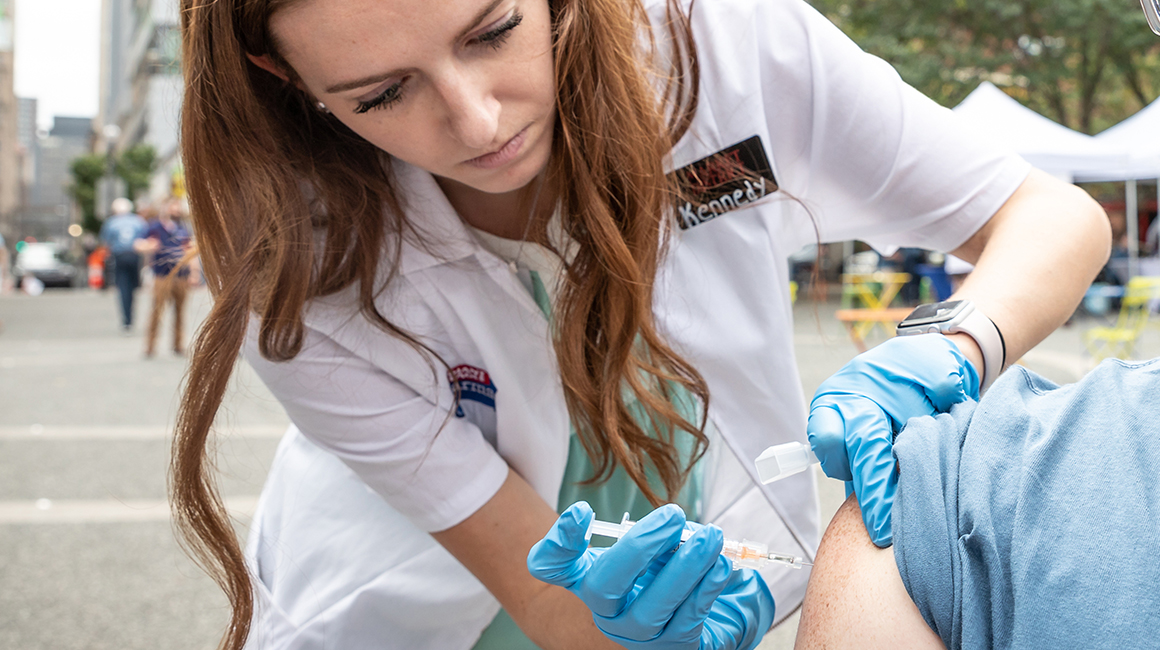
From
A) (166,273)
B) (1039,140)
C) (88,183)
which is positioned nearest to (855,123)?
(166,273)

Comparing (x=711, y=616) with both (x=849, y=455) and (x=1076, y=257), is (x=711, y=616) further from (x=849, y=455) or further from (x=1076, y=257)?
(x=1076, y=257)

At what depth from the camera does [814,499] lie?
146cm

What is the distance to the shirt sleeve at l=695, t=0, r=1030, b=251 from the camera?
4.05 ft

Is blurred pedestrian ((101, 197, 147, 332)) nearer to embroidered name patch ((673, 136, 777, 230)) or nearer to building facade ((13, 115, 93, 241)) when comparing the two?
embroidered name patch ((673, 136, 777, 230))

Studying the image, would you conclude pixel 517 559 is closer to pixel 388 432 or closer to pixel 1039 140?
pixel 388 432

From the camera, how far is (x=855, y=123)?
1241 mm

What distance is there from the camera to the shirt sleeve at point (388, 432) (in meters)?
1.27

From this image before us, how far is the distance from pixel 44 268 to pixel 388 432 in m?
24.6

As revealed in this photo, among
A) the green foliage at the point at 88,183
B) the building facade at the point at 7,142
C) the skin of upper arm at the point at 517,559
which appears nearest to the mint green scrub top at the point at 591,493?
the skin of upper arm at the point at 517,559

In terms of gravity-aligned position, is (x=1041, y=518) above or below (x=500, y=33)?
below

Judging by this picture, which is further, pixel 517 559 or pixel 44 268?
pixel 44 268

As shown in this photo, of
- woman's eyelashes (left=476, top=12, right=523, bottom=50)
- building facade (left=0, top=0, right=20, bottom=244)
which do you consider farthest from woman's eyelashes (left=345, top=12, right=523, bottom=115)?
building facade (left=0, top=0, right=20, bottom=244)

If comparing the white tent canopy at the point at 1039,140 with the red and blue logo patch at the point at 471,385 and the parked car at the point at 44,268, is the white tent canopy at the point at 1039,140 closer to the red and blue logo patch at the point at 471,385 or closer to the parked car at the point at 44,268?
the red and blue logo patch at the point at 471,385

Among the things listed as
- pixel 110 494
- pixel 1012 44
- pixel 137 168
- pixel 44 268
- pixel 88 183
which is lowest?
pixel 88 183
